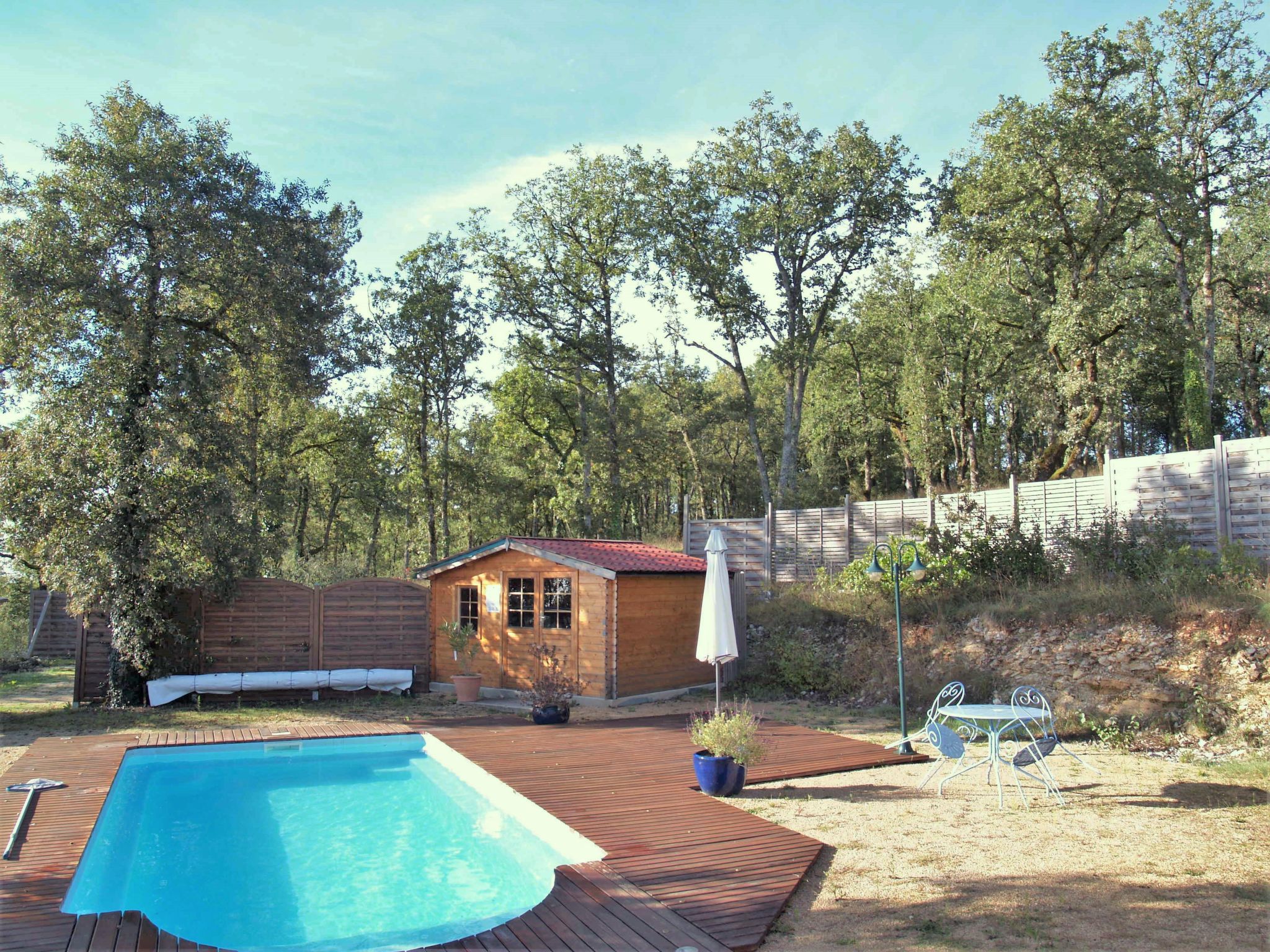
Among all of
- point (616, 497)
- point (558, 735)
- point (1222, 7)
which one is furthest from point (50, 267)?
point (1222, 7)

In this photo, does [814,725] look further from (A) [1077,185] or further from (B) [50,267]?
(A) [1077,185]

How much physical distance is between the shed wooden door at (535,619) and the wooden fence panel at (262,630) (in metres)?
3.31

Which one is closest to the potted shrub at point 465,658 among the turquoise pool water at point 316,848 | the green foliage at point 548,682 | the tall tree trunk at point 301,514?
the green foliage at point 548,682

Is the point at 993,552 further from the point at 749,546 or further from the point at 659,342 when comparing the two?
the point at 659,342

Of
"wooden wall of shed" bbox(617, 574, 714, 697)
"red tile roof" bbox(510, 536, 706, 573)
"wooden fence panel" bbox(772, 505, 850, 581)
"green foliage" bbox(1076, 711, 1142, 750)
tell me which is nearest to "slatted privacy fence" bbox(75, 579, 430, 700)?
"red tile roof" bbox(510, 536, 706, 573)

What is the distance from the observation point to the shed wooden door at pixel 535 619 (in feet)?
41.8

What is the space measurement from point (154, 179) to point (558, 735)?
10.1m

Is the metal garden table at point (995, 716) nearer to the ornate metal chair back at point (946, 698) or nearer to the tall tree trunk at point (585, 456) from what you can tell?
the ornate metal chair back at point (946, 698)

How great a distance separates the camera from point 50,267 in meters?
11.4

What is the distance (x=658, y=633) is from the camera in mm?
13297

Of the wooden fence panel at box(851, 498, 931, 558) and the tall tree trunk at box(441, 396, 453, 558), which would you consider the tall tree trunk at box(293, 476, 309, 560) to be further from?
the wooden fence panel at box(851, 498, 931, 558)

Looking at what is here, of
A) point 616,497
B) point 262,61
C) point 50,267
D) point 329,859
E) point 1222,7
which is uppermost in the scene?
point 1222,7

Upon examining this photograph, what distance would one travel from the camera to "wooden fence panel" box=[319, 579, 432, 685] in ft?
44.7

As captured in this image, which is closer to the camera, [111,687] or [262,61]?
[262,61]
